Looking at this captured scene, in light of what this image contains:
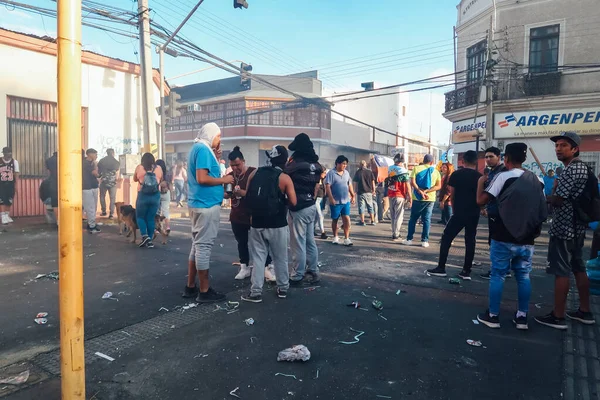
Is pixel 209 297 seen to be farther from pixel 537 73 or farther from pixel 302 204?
pixel 537 73

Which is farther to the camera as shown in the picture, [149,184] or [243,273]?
[149,184]

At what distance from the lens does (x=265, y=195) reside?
14.8ft

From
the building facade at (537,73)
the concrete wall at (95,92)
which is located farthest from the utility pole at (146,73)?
the building facade at (537,73)

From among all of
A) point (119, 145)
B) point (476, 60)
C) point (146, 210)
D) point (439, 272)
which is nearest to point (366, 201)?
point (439, 272)

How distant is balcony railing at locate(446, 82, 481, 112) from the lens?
1981 cm

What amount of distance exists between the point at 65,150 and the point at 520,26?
20759 millimetres

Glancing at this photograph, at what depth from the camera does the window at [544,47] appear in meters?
17.3

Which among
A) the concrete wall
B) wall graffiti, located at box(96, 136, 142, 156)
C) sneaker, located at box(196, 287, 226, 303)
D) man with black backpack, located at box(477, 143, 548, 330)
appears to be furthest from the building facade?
sneaker, located at box(196, 287, 226, 303)

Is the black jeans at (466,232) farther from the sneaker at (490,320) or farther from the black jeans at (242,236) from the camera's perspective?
the black jeans at (242,236)

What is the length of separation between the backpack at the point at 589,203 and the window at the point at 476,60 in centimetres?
1721

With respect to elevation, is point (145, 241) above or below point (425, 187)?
below

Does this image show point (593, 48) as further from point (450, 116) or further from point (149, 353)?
point (149, 353)

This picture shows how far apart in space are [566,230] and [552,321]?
0.90 m

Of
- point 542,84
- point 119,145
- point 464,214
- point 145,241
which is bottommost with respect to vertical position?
point 145,241
